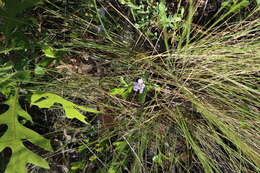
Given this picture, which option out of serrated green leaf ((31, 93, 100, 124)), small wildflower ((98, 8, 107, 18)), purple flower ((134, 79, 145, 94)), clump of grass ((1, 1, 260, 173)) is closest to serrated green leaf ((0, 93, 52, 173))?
serrated green leaf ((31, 93, 100, 124))

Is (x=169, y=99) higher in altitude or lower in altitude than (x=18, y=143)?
higher

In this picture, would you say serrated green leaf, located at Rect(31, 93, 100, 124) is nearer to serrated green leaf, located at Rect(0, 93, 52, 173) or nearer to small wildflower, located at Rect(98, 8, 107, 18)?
serrated green leaf, located at Rect(0, 93, 52, 173)

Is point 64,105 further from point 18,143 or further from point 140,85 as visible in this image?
point 140,85

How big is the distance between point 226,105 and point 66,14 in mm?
880

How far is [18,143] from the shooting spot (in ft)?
3.80

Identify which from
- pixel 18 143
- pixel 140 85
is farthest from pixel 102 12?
pixel 18 143

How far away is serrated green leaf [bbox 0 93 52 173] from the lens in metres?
1.11

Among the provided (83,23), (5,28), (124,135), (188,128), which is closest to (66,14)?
(83,23)

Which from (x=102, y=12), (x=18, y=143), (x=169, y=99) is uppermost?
(x=102, y=12)

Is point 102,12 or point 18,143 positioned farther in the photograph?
point 102,12

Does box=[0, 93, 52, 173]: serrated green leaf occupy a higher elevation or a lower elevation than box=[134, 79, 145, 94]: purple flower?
lower

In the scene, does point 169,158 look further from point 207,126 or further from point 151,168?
point 207,126

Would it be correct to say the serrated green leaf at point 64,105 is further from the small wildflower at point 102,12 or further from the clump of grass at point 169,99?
the small wildflower at point 102,12

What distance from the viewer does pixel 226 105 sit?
1451 millimetres
